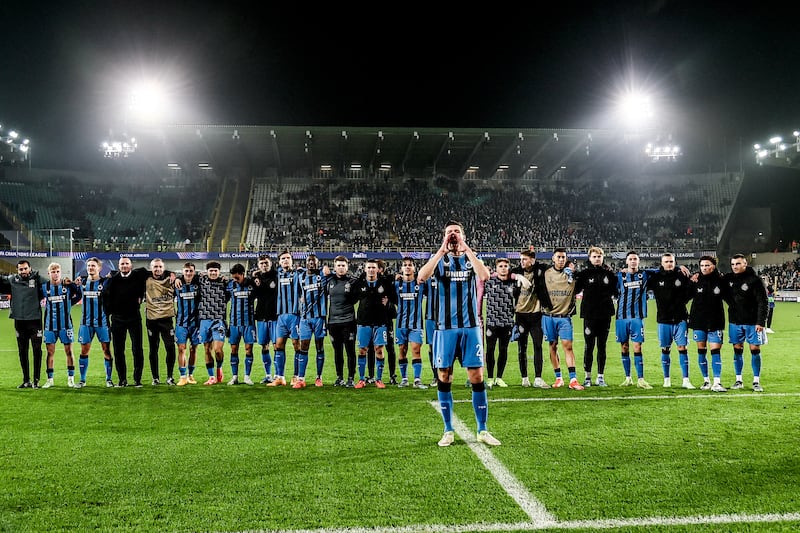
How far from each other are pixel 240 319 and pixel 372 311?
2171mm

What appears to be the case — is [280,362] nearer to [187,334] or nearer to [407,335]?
[187,334]

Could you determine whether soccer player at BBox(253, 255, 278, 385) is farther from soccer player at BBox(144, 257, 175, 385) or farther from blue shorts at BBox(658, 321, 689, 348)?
blue shorts at BBox(658, 321, 689, 348)

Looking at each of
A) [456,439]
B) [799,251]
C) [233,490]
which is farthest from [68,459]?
[799,251]

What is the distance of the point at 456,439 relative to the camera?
5371mm

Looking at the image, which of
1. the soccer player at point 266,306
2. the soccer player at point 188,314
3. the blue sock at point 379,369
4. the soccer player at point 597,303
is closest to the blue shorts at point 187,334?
the soccer player at point 188,314

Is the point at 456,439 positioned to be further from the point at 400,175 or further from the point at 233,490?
the point at 400,175

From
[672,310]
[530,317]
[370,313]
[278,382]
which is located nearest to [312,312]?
[370,313]

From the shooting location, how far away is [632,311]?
8406 mm

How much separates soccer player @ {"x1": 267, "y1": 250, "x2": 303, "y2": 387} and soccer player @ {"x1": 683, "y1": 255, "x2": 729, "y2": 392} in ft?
19.3

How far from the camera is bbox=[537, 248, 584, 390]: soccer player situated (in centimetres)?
824

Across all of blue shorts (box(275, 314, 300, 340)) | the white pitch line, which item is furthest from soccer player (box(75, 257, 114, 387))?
the white pitch line

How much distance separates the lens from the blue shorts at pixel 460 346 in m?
5.30

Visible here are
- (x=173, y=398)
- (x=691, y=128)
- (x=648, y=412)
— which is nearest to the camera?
(x=648, y=412)

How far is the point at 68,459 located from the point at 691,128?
4892 cm
